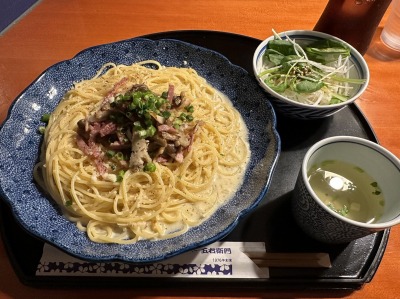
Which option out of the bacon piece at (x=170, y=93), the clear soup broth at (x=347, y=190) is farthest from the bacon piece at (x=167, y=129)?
the clear soup broth at (x=347, y=190)

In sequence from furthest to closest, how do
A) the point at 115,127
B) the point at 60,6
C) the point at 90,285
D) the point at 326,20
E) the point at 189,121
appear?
1. the point at 60,6
2. the point at 326,20
3. the point at 189,121
4. the point at 115,127
5. the point at 90,285

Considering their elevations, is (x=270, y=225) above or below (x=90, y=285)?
above

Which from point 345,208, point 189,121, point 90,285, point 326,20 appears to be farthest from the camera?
point 326,20

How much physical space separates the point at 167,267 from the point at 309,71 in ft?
4.37

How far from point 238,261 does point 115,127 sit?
2.67ft

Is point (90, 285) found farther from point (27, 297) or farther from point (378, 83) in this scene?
point (378, 83)

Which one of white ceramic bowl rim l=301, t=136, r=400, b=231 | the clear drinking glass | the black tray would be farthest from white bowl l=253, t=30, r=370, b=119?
the clear drinking glass

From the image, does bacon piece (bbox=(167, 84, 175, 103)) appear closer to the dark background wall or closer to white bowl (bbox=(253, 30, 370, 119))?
white bowl (bbox=(253, 30, 370, 119))

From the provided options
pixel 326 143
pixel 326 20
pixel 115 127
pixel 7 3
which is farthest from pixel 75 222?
pixel 7 3

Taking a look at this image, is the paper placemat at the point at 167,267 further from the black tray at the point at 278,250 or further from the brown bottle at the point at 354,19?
the brown bottle at the point at 354,19

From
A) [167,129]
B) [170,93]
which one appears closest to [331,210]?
[167,129]

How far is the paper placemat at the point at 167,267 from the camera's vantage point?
56.2 inches

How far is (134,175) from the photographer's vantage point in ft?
5.37

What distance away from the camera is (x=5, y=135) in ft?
5.56
